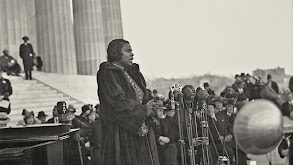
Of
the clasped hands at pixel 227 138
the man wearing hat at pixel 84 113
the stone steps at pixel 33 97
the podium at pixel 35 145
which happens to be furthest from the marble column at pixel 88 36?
the podium at pixel 35 145

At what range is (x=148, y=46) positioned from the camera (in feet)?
86.9

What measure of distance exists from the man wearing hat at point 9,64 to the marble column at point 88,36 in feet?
17.8

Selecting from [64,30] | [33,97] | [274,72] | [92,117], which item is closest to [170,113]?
[92,117]

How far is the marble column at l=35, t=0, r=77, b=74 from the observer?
2472 centimetres

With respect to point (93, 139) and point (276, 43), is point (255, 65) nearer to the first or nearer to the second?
point (276, 43)

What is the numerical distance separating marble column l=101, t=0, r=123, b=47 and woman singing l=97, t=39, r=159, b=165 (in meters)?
22.3

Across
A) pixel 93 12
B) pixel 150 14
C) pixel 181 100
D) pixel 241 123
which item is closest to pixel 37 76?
pixel 93 12

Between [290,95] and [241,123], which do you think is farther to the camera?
[290,95]

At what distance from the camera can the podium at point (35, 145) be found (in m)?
4.78

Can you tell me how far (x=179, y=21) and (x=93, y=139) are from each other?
1592 centimetres

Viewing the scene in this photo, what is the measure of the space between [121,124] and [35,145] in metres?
0.87

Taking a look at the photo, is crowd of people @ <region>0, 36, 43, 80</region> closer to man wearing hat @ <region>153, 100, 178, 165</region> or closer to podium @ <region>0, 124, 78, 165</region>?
man wearing hat @ <region>153, 100, 178, 165</region>

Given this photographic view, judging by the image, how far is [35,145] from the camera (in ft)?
17.8

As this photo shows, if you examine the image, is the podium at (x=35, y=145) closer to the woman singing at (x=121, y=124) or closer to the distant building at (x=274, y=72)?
the woman singing at (x=121, y=124)
